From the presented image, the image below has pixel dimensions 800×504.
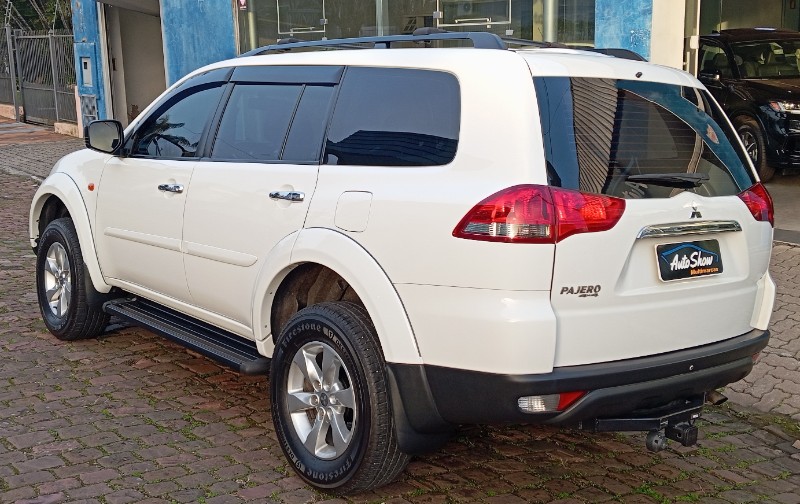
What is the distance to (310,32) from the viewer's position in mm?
13742

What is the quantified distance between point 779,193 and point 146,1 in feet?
36.0

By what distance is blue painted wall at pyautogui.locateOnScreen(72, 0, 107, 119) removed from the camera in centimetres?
1864

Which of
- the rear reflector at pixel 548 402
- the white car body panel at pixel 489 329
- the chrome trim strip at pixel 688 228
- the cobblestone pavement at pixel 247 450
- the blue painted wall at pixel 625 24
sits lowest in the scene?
the cobblestone pavement at pixel 247 450

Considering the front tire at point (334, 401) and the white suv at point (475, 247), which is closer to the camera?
the white suv at point (475, 247)

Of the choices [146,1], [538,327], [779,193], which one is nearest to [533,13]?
Answer: [779,193]

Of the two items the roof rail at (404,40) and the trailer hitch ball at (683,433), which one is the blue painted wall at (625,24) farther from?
the trailer hitch ball at (683,433)

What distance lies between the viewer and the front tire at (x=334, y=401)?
12.5 feet

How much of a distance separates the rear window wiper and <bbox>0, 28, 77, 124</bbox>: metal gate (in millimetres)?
18256

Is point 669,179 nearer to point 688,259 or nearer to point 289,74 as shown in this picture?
point 688,259

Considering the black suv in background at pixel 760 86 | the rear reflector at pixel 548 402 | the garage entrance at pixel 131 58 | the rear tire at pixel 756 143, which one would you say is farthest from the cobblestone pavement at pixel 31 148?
the rear reflector at pixel 548 402

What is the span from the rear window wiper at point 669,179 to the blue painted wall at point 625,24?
5.76m

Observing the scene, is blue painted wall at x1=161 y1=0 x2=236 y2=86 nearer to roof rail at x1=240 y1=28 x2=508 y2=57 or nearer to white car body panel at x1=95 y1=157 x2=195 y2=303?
white car body panel at x1=95 y1=157 x2=195 y2=303

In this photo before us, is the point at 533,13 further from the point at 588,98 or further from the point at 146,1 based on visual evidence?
the point at 146,1

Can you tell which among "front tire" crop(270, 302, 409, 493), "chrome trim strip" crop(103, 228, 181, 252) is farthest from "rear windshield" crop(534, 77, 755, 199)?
"chrome trim strip" crop(103, 228, 181, 252)
